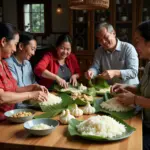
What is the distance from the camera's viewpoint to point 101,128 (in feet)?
4.31

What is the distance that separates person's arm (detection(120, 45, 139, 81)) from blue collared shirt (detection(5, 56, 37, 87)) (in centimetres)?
94

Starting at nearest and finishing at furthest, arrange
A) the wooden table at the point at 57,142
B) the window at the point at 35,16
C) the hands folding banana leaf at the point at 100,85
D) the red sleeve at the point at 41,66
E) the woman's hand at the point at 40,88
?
the wooden table at the point at 57,142 → the woman's hand at the point at 40,88 → the hands folding banana leaf at the point at 100,85 → the red sleeve at the point at 41,66 → the window at the point at 35,16

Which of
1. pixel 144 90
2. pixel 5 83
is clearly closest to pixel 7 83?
pixel 5 83

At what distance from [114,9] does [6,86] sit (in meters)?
3.41

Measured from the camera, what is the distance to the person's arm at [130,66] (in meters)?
2.56

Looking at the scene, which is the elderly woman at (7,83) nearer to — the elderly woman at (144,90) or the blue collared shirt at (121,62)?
the elderly woman at (144,90)

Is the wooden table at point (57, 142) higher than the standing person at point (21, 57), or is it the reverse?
the standing person at point (21, 57)

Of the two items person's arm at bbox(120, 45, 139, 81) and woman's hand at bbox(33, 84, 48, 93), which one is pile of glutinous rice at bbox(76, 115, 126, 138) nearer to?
woman's hand at bbox(33, 84, 48, 93)

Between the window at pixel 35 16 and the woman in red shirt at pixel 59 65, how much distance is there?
3692 mm

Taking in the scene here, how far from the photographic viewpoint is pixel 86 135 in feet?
4.12

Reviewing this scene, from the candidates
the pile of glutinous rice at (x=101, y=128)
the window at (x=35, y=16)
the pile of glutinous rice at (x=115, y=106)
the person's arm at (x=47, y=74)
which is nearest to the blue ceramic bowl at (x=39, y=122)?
the pile of glutinous rice at (x=101, y=128)

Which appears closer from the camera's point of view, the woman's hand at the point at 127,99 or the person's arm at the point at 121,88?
the woman's hand at the point at 127,99

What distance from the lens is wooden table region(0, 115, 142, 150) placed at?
122 centimetres

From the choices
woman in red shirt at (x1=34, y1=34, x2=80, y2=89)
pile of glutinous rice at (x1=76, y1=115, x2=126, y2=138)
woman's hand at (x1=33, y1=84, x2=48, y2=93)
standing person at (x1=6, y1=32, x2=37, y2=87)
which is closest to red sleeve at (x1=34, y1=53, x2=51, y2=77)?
woman in red shirt at (x1=34, y1=34, x2=80, y2=89)
